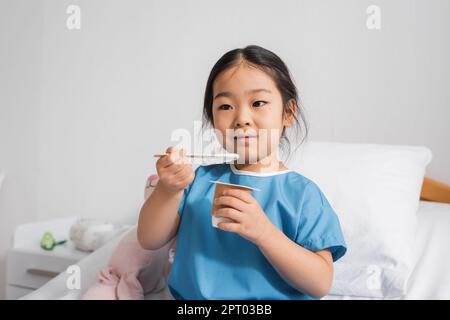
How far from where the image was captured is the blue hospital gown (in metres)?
0.69

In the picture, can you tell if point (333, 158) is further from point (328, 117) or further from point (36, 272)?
point (36, 272)

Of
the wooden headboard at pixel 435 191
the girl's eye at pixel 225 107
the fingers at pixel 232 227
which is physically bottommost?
the wooden headboard at pixel 435 191

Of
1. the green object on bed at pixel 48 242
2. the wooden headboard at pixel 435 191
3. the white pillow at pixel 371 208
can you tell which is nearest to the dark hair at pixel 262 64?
the white pillow at pixel 371 208

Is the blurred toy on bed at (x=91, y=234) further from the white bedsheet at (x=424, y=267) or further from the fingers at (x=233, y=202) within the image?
the fingers at (x=233, y=202)

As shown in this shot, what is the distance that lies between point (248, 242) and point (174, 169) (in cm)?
19

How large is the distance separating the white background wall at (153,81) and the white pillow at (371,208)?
9.3 inches

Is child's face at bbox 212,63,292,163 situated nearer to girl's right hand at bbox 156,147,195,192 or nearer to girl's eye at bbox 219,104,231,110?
girl's eye at bbox 219,104,231,110

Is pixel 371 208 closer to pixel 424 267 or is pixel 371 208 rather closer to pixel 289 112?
pixel 424 267

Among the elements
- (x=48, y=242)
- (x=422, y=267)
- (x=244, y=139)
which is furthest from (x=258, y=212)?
(x=48, y=242)

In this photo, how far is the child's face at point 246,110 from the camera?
2.30ft

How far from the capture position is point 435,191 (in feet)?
4.14

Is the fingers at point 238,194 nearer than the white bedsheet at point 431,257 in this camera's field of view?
Yes

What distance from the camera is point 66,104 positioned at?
5.31ft

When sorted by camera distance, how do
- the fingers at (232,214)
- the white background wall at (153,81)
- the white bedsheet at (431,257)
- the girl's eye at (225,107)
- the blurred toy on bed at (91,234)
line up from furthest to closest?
the blurred toy on bed at (91,234), the white background wall at (153,81), the white bedsheet at (431,257), the girl's eye at (225,107), the fingers at (232,214)
